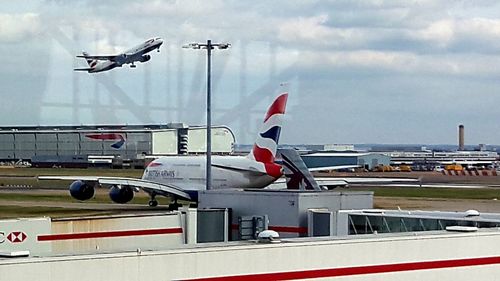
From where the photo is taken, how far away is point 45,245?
3472 cm

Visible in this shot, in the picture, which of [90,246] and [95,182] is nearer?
[90,246]

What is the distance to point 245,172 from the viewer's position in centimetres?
8050

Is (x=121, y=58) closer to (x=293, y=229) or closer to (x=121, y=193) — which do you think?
(x=121, y=193)

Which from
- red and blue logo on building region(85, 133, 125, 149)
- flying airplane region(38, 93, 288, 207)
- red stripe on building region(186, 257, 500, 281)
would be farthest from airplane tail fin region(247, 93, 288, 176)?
red and blue logo on building region(85, 133, 125, 149)

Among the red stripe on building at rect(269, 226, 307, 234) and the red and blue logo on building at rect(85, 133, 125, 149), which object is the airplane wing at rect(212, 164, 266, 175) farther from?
the red and blue logo on building at rect(85, 133, 125, 149)

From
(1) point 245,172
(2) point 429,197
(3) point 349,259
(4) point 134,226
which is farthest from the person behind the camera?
(2) point 429,197

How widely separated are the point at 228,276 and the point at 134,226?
585 inches

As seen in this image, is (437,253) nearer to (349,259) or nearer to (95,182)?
(349,259)

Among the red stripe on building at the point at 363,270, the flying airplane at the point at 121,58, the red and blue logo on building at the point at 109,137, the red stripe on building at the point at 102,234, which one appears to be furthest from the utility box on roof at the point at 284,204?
the red and blue logo on building at the point at 109,137

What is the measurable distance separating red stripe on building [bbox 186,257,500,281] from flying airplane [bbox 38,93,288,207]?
5435 centimetres

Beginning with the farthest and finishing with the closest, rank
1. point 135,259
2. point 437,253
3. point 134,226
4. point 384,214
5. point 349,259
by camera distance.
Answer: point 134,226 < point 384,214 < point 437,253 < point 349,259 < point 135,259

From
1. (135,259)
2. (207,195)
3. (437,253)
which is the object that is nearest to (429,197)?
(207,195)

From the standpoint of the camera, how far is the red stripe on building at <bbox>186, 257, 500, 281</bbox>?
20.9m

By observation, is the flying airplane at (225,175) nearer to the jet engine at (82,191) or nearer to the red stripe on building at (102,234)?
the jet engine at (82,191)
